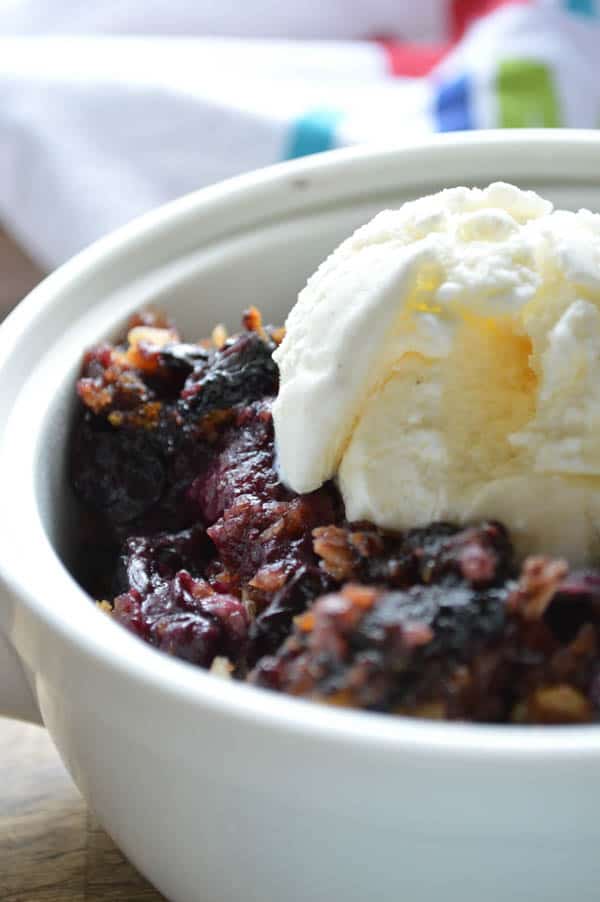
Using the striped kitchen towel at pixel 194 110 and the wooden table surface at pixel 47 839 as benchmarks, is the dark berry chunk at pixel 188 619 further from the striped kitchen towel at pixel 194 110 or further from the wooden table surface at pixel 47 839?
the striped kitchen towel at pixel 194 110

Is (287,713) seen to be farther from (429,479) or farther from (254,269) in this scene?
(254,269)

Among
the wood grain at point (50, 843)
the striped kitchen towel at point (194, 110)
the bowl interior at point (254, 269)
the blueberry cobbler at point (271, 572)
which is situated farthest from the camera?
the striped kitchen towel at point (194, 110)

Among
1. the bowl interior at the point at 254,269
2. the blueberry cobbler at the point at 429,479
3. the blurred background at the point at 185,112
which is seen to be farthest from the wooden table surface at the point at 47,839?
the blurred background at the point at 185,112

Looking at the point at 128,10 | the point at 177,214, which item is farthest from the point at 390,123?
the point at 177,214

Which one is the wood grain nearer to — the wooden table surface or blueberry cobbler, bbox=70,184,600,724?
the wooden table surface

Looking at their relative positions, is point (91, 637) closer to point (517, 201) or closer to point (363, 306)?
point (363, 306)

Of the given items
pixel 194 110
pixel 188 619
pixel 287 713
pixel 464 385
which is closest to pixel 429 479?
pixel 464 385

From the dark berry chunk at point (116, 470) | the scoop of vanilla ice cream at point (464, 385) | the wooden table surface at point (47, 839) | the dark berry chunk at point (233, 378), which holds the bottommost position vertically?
the wooden table surface at point (47, 839)

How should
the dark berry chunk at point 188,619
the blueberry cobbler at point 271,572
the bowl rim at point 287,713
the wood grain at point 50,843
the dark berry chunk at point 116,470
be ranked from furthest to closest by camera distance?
the dark berry chunk at point 116,470
the wood grain at point 50,843
the dark berry chunk at point 188,619
the blueberry cobbler at point 271,572
the bowl rim at point 287,713

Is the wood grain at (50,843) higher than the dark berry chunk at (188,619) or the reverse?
the reverse

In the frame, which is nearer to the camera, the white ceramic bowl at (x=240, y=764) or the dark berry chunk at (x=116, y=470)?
the white ceramic bowl at (x=240, y=764)
